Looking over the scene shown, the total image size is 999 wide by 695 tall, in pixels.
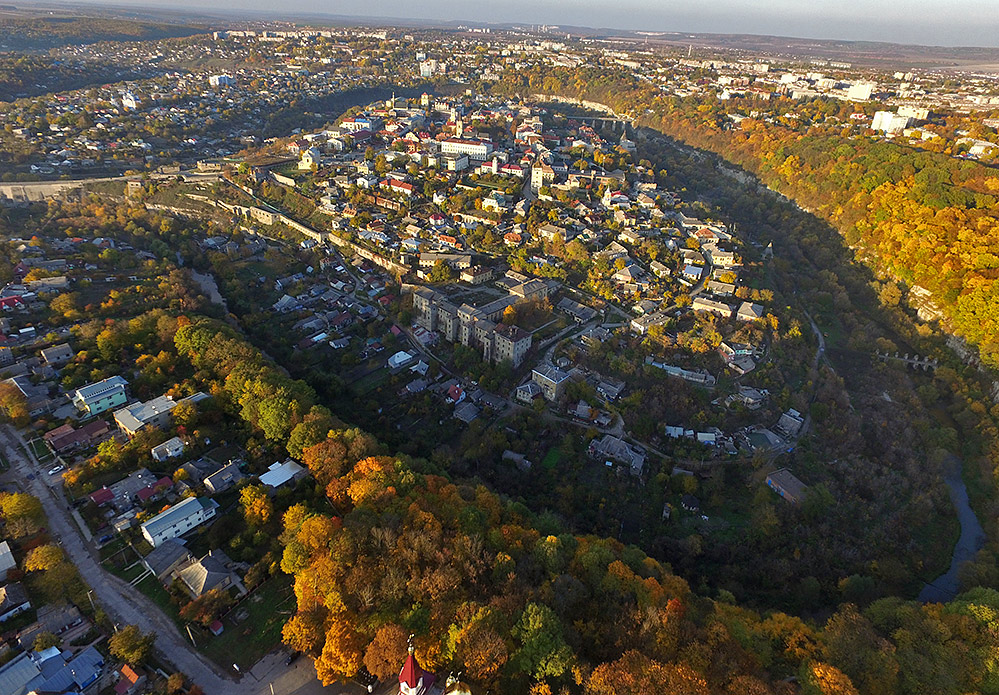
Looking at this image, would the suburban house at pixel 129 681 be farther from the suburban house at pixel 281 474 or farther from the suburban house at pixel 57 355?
the suburban house at pixel 57 355

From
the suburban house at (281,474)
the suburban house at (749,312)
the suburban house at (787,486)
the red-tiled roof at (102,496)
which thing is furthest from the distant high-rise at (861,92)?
the red-tiled roof at (102,496)

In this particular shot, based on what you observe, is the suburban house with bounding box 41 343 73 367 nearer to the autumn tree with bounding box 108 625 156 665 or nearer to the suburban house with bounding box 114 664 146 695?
the autumn tree with bounding box 108 625 156 665

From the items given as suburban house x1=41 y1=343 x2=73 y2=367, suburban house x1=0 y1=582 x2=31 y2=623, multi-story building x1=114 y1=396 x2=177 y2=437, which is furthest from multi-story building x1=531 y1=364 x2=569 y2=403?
suburban house x1=41 y1=343 x2=73 y2=367

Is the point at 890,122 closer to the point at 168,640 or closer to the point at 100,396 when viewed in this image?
the point at 100,396

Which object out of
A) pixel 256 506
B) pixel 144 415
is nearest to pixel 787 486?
pixel 256 506

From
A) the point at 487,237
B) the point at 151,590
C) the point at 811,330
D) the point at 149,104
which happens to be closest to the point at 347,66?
the point at 149,104

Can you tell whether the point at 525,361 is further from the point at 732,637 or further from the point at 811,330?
the point at 811,330
